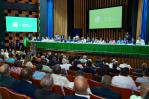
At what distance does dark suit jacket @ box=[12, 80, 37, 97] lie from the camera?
13.2 feet

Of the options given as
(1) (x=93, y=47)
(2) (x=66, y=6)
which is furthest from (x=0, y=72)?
(2) (x=66, y=6)

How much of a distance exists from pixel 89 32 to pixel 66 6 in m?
2.69

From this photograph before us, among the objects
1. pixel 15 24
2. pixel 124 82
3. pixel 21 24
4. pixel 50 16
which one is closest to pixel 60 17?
pixel 50 16

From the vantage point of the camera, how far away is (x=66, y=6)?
836 inches

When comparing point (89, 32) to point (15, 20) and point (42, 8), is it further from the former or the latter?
point (15, 20)

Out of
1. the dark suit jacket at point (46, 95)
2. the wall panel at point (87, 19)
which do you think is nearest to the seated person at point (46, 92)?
the dark suit jacket at point (46, 95)

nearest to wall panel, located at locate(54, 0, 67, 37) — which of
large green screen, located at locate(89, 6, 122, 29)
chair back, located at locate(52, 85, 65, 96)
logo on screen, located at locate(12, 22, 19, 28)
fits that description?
large green screen, located at locate(89, 6, 122, 29)

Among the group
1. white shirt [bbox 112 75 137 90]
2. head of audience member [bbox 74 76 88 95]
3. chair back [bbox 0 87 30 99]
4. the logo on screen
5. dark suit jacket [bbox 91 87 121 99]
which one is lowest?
white shirt [bbox 112 75 137 90]

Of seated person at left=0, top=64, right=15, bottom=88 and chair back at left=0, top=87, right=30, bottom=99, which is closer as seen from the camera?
chair back at left=0, top=87, right=30, bottom=99

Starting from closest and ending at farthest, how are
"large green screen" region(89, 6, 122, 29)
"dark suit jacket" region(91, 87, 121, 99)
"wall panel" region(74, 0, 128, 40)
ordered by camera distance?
"dark suit jacket" region(91, 87, 121, 99) < "large green screen" region(89, 6, 122, 29) < "wall panel" region(74, 0, 128, 40)

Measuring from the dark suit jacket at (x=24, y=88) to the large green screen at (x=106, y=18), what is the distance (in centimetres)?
1367

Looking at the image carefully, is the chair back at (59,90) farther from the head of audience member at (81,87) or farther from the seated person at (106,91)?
the head of audience member at (81,87)

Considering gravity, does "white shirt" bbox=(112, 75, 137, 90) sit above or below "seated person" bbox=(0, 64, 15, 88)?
below

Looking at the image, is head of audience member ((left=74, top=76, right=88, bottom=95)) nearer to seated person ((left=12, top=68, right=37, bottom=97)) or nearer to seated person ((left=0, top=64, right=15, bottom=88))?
seated person ((left=12, top=68, right=37, bottom=97))
